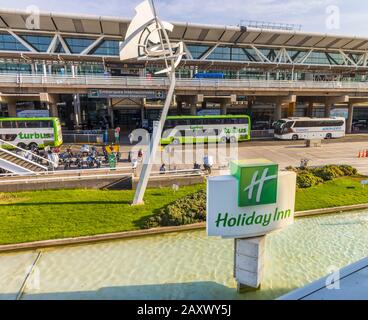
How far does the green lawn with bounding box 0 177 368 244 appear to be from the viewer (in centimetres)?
1242

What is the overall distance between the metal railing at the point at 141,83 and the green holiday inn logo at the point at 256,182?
29825 millimetres

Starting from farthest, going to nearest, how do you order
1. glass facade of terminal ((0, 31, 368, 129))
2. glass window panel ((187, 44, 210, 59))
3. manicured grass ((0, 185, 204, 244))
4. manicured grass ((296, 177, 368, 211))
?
glass window panel ((187, 44, 210, 59))
glass facade of terminal ((0, 31, 368, 129))
manicured grass ((296, 177, 368, 211))
manicured grass ((0, 185, 204, 244))

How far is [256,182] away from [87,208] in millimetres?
9916

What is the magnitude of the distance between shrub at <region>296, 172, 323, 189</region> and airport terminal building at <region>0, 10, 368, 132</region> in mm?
22200

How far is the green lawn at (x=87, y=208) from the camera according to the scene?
40.8ft

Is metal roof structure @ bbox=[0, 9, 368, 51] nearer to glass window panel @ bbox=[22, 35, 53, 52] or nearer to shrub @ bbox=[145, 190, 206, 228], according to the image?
glass window panel @ bbox=[22, 35, 53, 52]

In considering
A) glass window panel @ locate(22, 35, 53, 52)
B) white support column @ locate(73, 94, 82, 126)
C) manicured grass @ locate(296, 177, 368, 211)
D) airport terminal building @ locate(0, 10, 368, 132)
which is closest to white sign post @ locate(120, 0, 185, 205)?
manicured grass @ locate(296, 177, 368, 211)

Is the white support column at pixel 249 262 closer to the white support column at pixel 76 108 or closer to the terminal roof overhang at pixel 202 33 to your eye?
the white support column at pixel 76 108

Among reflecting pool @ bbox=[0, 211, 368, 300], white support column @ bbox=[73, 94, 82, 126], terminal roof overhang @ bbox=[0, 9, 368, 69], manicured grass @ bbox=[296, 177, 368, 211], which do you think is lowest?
reflecting pool @ bbox=[0, 211, 368, 300]

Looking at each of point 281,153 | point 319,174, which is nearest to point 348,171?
point 319,174

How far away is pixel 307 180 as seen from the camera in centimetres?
1841

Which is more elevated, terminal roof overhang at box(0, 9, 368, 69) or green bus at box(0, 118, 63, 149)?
terminal roof overhang at box(0, 9, 368, 69)
